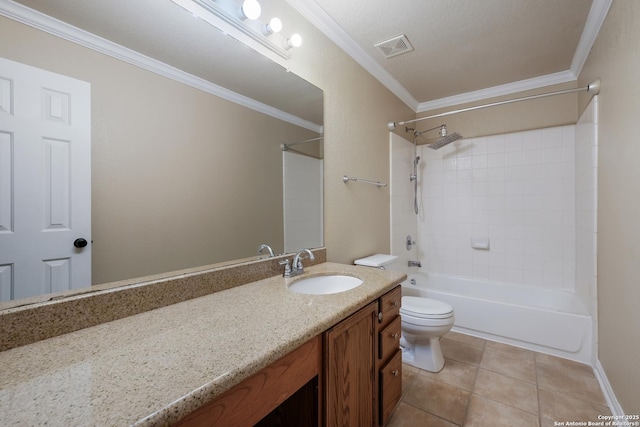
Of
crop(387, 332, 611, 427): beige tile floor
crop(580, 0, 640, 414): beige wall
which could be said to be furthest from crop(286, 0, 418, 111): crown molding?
crop(387, 332, 611, 427): beige tile floor

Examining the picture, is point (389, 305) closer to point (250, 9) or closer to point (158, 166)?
point (158, 166)

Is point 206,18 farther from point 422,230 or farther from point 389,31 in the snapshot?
point 422,230

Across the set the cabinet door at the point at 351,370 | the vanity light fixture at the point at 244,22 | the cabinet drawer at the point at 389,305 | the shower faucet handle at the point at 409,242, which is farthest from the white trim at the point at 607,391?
the vanity light fixture at the point at 244,22

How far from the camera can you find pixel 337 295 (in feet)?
3.68

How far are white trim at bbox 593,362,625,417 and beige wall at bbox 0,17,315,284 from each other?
2.07 m

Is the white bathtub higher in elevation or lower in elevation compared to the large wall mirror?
lower

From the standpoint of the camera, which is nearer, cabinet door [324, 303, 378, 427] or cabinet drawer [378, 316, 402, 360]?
cabinet door [324, 303, 378, 427]

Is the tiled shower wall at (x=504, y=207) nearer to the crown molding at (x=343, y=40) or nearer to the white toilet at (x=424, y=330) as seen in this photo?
the crown molding at (x=343, y=40)

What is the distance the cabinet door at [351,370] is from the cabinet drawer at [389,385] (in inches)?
3.5

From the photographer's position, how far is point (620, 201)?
1.42 metres

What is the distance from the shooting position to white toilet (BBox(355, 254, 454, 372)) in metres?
1.84

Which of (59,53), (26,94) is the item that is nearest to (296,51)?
(59,53)

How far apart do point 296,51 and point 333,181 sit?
2.69ft

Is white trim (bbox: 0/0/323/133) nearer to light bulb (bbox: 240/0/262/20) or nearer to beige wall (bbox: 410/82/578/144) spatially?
light bulb (bbox: 240/0/262/20)
